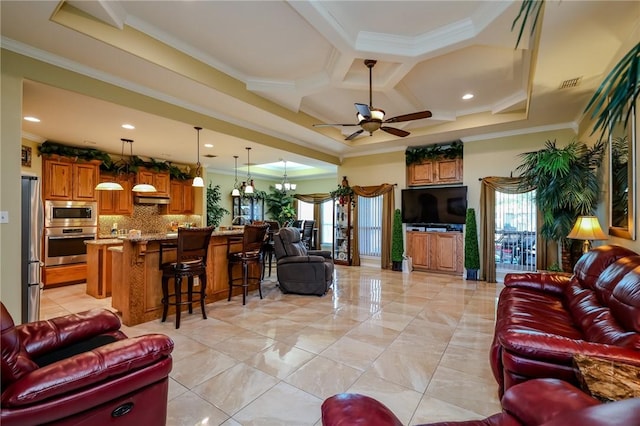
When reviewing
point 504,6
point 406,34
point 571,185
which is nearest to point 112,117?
point 406,34

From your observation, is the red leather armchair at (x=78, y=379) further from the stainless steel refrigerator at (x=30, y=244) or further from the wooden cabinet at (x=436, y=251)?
the wooden cabinet at (x=436, y=251)

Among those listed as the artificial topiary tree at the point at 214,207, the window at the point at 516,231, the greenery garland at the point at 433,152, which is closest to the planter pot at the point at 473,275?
the window at the point at 516,231

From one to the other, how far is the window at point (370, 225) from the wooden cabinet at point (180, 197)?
460cm

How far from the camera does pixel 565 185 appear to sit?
4086 millimetres

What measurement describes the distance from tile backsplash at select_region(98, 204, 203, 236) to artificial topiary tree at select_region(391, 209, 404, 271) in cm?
546

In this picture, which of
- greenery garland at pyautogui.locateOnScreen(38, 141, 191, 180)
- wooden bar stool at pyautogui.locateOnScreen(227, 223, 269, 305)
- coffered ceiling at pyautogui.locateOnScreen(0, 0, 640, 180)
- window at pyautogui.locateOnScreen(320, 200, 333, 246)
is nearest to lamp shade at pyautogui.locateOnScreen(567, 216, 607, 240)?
coffered ceiling at pyautogui.locateOnScreen(0, 0, 640, 180)

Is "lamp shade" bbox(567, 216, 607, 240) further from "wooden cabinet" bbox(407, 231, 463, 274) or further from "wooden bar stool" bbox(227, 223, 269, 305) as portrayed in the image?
"wooden bar stool" bbox(227, 223, 269, 305)

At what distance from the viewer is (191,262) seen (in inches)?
147

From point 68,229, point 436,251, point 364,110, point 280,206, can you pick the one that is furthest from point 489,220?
point 68,229

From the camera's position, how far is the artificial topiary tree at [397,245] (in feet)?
22.7

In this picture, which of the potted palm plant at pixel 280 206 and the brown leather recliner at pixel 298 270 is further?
the potted palm plant at pixel 280 206

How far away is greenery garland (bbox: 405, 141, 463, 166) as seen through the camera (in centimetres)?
635

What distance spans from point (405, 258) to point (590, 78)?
4.52 m

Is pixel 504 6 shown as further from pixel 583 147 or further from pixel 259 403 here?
pixel 259 403
